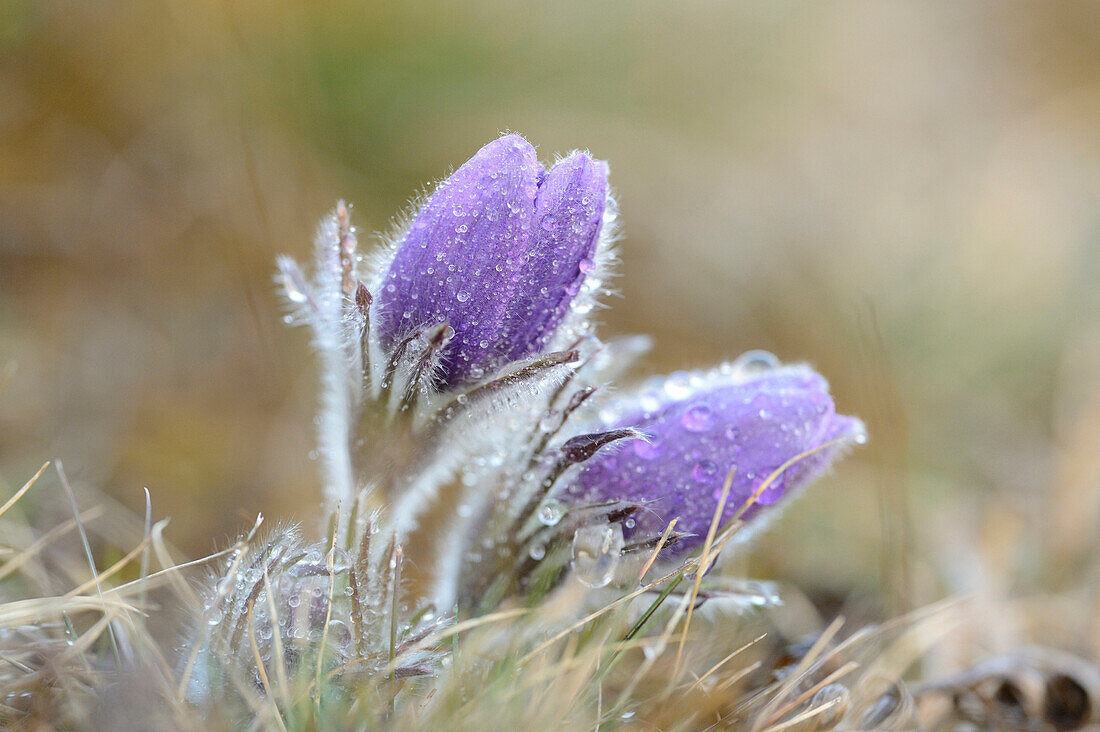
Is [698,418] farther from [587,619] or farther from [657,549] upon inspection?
[587,619]

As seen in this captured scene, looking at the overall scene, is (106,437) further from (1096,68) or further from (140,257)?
(1096,68)

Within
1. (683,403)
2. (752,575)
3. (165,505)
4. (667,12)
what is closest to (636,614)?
(683,403)

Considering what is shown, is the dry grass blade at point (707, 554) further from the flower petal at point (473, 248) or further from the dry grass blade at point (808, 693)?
the flower petal at point (473, 248)

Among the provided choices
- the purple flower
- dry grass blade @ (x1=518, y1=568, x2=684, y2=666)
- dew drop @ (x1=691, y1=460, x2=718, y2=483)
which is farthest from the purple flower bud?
the purple flower

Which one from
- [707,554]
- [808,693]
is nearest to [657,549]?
[707,554]

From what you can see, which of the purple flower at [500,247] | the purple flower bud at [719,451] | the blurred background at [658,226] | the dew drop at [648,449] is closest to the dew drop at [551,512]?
the purple flower bud at [719,451]

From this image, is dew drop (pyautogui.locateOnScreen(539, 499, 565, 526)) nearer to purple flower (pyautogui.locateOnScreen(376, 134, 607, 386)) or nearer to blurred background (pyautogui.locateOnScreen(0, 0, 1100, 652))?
purple flower (pyautogui.locateOnScreen(376, 134, 607, 386))
